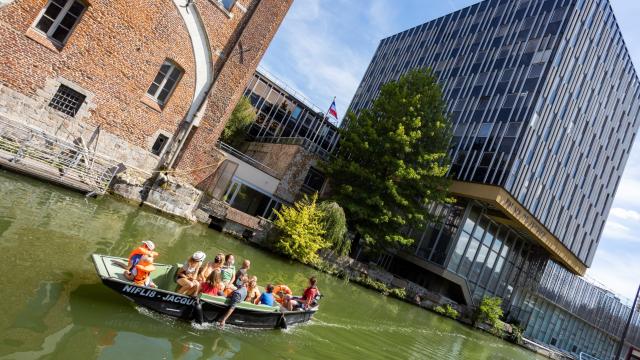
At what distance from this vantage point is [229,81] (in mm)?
21719

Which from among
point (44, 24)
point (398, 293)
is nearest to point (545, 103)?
point (398, 293)

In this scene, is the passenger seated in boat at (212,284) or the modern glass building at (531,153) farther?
the modern glass building at (531,153)

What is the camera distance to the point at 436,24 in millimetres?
49062

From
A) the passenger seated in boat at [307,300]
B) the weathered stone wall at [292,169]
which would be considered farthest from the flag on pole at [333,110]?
the passenger seated in boat at [307,300]

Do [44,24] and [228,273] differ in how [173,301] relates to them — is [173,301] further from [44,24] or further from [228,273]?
[44,24]

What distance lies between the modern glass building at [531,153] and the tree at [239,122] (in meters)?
18.3

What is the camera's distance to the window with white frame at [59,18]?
16453 mm

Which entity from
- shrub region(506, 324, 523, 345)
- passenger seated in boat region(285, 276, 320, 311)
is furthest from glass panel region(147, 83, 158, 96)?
shrub region(506, 324, 523, 345)

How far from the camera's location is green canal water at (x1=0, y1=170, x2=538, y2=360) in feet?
20.3

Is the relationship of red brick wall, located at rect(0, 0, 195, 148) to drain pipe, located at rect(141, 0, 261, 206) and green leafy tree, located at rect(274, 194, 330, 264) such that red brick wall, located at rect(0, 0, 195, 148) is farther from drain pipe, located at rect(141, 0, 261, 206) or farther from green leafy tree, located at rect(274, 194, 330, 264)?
green leafy tree, located at rect(274, 194, 330, 264)

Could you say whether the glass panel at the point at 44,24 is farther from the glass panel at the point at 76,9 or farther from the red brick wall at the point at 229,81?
the red brick wall at the point at 229,81

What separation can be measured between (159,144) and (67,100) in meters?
4.48

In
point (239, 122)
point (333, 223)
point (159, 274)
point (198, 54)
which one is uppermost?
point (239, 122)

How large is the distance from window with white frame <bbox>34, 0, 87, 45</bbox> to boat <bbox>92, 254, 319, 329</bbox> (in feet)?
41.2
